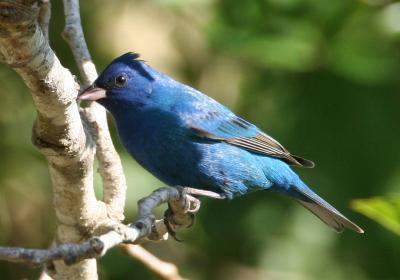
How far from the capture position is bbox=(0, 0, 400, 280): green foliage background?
186 inches

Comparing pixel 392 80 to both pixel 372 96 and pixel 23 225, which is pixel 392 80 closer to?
pixel 372 96

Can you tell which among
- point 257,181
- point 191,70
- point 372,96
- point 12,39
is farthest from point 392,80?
point 12,39

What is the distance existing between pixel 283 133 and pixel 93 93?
1419 millimetres

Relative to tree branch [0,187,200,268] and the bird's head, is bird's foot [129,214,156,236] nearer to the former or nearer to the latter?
tree branch [0,187,200,268]

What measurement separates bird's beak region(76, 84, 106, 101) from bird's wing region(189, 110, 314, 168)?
607 mm

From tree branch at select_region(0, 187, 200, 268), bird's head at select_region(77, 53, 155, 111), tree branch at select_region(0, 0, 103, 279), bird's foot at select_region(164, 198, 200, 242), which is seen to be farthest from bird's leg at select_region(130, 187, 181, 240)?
bird's head at select_region(77, 53, 155, 111)

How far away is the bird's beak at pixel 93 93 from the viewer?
3.94m

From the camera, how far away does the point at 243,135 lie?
4.76 meters

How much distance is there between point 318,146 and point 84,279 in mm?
2118

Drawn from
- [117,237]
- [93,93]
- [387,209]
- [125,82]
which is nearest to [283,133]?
[125,82]

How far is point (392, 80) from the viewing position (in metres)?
4.90

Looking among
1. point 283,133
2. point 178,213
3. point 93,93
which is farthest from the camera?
point 283,133

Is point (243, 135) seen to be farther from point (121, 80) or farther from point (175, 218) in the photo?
point (175, 218)

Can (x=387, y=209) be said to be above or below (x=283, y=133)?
above
